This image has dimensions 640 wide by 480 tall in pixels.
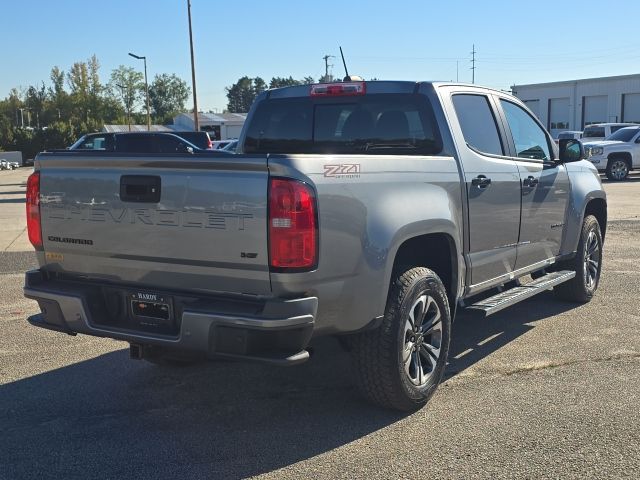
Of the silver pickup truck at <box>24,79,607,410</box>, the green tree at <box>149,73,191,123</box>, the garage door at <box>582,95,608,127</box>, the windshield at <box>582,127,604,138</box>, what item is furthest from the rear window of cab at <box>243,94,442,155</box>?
the green tree at <box>149,73,191,123</box>

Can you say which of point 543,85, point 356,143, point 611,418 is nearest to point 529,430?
point 611,418

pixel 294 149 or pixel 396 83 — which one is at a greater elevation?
pixel 396 83

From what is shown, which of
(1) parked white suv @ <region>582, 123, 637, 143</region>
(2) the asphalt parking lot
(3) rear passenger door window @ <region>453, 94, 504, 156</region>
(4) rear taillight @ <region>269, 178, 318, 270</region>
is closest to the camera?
(4) rear taillight @ <region>269, 178, 318, 270</region>

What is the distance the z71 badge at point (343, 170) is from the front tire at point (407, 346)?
2.51 ft

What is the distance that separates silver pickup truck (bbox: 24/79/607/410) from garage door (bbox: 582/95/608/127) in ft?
163

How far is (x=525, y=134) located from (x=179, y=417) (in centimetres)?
376

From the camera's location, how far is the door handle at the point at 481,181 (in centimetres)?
495

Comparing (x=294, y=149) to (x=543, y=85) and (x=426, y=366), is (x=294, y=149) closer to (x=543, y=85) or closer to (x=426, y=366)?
(x=426, y=366)

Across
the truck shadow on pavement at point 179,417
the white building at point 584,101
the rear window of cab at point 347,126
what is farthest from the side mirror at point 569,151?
the white building at point 584,101

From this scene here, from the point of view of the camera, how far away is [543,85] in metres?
54.9

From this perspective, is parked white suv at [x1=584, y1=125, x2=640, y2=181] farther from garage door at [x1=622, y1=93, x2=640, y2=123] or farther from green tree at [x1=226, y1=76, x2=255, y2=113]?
green tree at [x1=226, y1=76, x2=255, y2=113]

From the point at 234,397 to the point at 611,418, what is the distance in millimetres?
2342

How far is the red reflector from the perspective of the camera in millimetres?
5180

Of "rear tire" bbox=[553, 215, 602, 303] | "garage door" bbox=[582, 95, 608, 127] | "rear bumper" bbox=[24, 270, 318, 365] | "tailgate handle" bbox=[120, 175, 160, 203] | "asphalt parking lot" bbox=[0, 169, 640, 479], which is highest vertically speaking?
"garage door" bbox=[582, 95, 608, 127]
